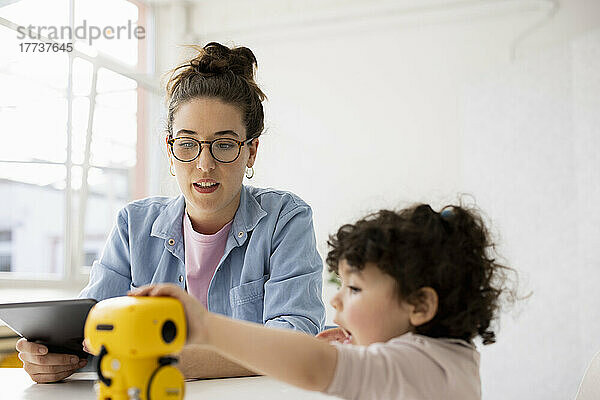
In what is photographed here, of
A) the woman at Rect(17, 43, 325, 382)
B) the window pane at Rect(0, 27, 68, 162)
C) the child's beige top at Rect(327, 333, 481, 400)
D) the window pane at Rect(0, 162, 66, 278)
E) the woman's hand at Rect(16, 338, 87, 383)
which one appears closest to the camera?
the child's beige top at Rect(327, 333, 481, 400)

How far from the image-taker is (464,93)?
418 centimetres

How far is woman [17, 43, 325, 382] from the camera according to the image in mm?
1437

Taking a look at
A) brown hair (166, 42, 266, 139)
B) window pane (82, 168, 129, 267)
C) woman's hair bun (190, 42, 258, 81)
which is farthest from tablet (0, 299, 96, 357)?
window pane (82, 168, 129, 267)

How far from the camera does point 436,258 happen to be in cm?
79

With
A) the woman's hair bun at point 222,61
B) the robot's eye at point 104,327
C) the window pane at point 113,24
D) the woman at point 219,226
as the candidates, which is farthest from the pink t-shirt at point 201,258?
the window pane at point 113,24

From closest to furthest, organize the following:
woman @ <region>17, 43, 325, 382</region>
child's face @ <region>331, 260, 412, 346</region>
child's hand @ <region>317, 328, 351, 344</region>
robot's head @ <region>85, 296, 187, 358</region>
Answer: robot's head @ <region>85, 296, 187, 358</region>, child's face @ <region>331, 260, 412, 346</region>, child's hand @ <region>317, 328, 351, 344</region>, woman @ <region>17, 43, 325, 382</region>

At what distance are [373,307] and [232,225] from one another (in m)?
0.77

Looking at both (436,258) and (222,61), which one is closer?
(436,258)

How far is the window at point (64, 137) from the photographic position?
3.19 m

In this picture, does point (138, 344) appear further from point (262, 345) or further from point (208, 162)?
point (208, 162)

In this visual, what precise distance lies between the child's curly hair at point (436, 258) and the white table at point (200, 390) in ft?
1.11

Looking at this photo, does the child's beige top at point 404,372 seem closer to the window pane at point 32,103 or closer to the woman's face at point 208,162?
the woman's face at point 208,162

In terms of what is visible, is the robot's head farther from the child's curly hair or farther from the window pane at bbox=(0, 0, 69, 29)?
the window pane at bbox=(0, 0, 69, 29)

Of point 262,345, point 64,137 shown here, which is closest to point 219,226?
point 262,345
